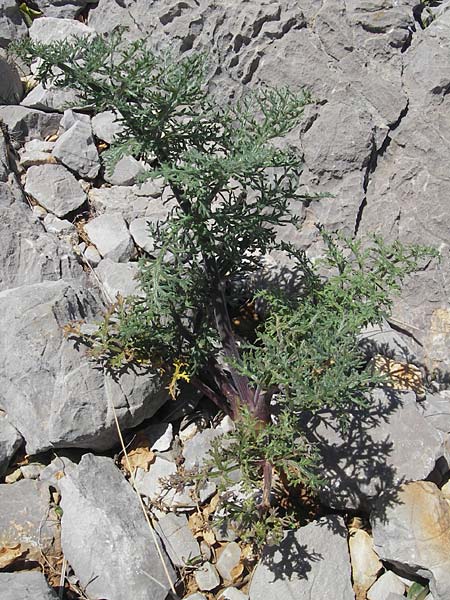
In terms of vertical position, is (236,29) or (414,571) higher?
(236,29)

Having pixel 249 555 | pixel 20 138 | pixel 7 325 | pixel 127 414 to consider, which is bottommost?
pixel 249 555

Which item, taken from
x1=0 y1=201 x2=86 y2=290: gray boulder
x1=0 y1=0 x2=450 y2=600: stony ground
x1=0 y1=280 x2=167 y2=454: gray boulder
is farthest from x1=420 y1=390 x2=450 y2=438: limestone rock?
x1=0 y1=201 x2=86 y2=290: gray boulder

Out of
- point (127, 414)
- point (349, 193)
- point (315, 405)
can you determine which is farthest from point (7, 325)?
point (349, 193)

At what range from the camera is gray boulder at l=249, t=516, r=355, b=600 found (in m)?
3.32

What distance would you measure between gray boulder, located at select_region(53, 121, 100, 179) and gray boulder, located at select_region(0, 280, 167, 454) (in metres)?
1.37

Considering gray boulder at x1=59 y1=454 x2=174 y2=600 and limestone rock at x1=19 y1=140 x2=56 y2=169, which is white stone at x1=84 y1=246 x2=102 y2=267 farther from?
gray boulder at x1=59 y1=454 x2=174 y2=600

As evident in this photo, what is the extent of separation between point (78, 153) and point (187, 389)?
1.97 m

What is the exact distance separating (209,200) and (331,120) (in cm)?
186

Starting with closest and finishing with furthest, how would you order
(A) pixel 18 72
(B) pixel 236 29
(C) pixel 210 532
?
1. (C) pixel 210 532
2. (B) pixel 236 29
3. (A) pixel 18 72

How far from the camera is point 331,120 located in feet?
15.3

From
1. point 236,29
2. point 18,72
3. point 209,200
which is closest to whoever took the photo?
point 209,200

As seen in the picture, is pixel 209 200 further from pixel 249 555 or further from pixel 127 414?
pixel 249 555

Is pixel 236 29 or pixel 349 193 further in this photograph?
pixel 236 29

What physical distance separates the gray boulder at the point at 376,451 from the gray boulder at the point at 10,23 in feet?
12.9
